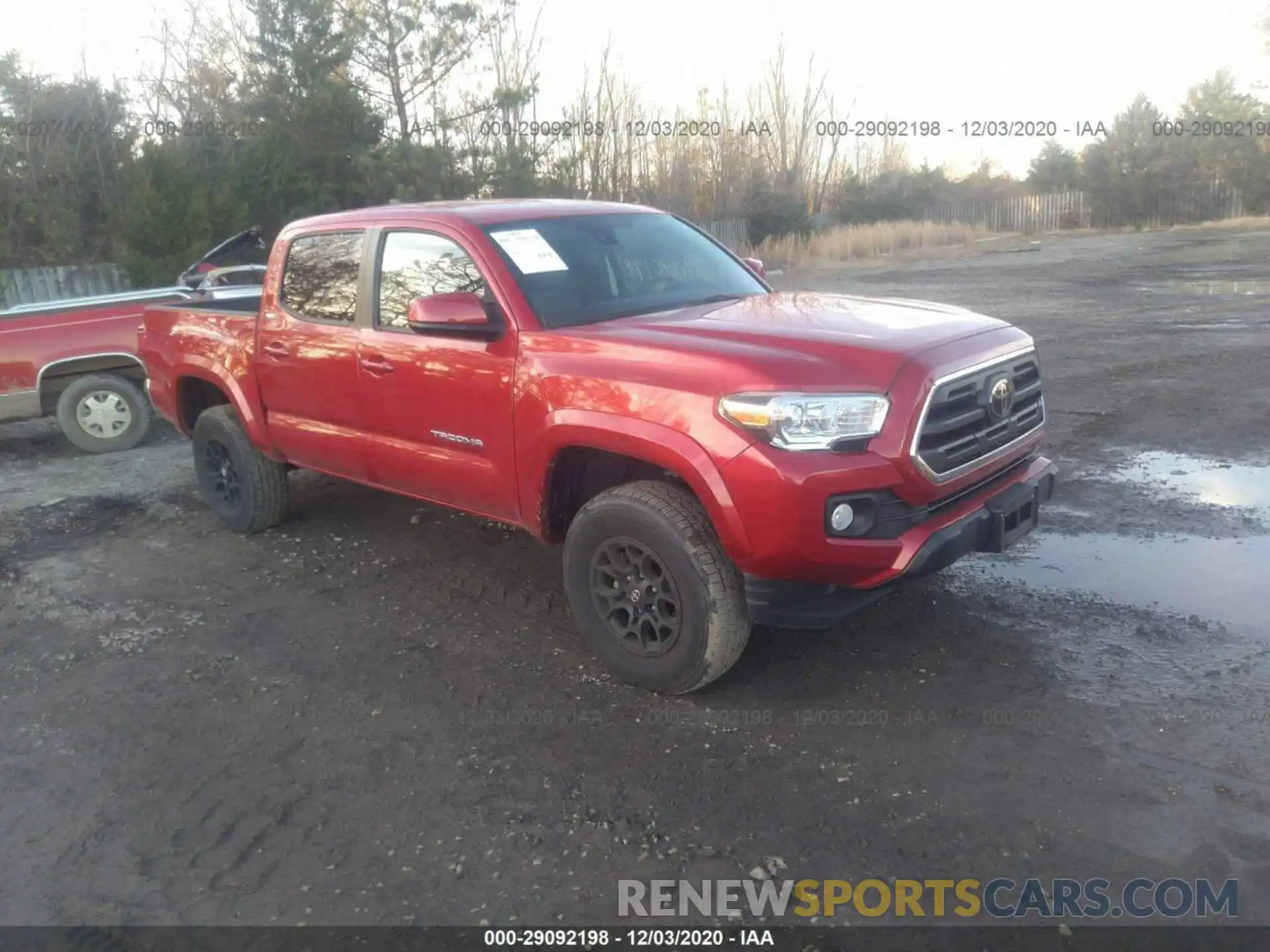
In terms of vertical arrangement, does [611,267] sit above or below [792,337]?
above

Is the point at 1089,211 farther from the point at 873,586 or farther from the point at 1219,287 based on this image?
the point at 873,586

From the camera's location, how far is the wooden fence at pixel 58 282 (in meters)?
17.7

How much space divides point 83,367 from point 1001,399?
787 centimetres

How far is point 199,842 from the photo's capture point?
3424 mm

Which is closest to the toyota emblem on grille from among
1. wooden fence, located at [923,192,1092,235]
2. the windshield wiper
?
the windshield wiper

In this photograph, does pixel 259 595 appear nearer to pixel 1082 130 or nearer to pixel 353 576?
pixel 353 576

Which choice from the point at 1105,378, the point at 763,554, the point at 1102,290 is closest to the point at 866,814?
the point at 763,554

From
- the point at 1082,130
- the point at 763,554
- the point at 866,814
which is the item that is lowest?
the point at 866,814

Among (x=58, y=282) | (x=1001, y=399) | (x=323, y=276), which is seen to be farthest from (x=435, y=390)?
(x=58, y=282)

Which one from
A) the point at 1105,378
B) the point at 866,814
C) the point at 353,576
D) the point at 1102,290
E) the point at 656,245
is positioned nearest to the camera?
the point at 866,814

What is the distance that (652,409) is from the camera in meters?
3.92

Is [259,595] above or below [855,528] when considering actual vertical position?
below

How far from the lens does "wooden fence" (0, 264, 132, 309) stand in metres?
17.7

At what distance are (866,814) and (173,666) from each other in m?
3.18
